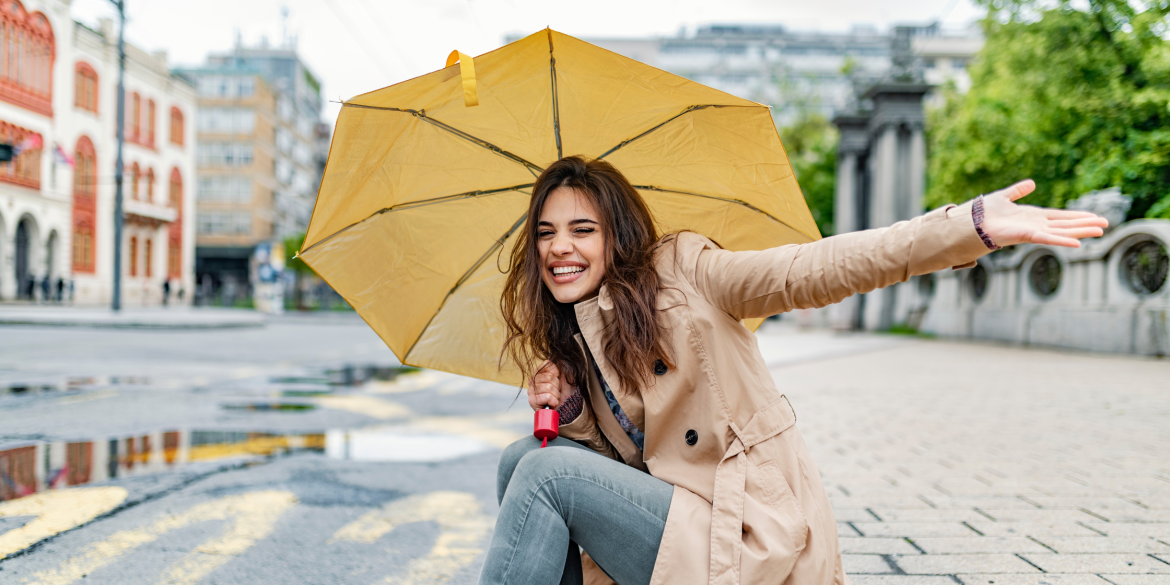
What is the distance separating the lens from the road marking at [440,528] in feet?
9.36

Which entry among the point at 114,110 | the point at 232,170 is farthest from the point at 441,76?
the point at 232,170

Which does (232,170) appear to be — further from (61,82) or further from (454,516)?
(454,516)

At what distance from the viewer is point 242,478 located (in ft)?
13.5

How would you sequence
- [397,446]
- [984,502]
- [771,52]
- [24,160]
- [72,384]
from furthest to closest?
[771,52], [24,160], [72,384], [397,446], [984,502]

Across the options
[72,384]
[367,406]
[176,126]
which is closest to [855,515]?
[367,406]

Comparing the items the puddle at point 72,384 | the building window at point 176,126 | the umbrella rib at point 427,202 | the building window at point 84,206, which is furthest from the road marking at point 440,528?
the building window at point 176,126

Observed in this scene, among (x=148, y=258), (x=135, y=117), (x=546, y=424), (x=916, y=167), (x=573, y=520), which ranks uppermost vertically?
(x=135, y=117)

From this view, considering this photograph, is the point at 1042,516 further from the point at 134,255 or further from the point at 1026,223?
the point at 134,255

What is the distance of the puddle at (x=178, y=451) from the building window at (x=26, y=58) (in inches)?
736

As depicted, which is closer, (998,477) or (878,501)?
(878,501)

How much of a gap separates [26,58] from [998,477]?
27.3 metres

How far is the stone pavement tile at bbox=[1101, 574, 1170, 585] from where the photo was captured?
8.32ft

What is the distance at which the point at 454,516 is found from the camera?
3605mm

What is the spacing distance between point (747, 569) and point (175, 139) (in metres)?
48.7
